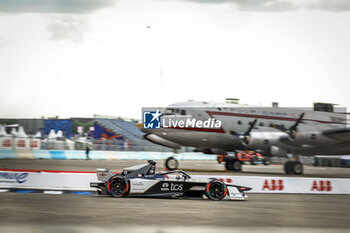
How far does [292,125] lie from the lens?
99.1 feet

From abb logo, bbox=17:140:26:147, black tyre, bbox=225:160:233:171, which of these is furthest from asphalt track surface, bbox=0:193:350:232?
abb logo, bbox=17:140:26:147

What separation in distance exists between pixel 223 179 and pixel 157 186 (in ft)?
11.9

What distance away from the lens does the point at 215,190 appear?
1463 cm

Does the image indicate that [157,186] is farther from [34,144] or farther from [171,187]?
[34,144]

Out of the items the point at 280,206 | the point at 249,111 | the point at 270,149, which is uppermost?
the point at 249,111

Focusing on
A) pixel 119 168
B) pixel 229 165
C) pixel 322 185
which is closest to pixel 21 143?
pixel 119 168

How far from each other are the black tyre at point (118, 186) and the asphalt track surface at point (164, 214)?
0.99 ft

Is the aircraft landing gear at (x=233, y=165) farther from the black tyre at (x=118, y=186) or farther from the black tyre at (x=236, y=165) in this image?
the black tyre at (x=118, y=186)

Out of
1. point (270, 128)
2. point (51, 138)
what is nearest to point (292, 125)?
point (270, 128)

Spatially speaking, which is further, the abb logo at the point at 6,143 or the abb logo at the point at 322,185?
the abb logo at the point at 6,143

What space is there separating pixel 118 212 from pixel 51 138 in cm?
3555

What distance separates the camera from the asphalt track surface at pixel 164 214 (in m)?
8.92

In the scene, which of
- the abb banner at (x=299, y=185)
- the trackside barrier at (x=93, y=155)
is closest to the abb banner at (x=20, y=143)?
the trackside barrier at (x=93, y=155)

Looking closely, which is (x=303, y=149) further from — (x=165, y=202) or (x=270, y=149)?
(x=165, y=202)
